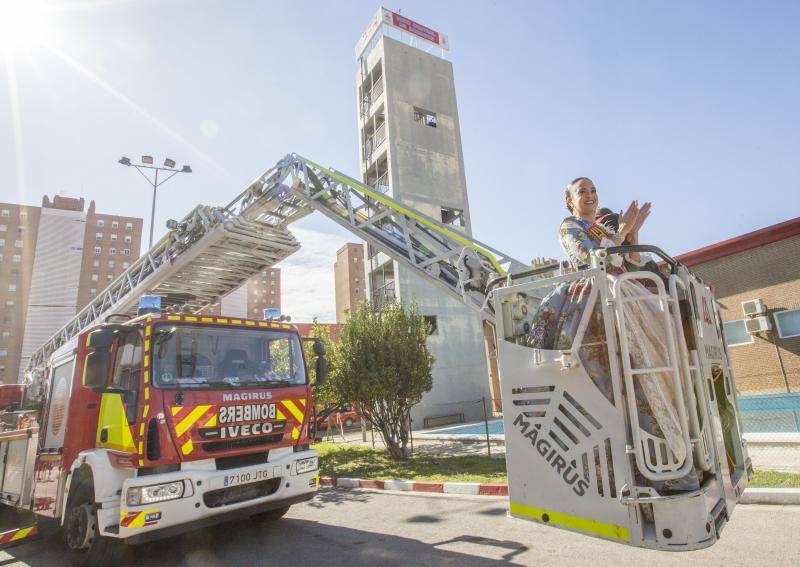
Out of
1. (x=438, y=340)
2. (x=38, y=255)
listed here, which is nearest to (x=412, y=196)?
(x=438, y=340)

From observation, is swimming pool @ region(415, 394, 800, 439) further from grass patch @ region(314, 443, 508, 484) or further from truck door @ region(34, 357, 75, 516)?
truck door @ region(34, 357, 75, 516)

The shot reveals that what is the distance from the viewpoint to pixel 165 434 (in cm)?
457

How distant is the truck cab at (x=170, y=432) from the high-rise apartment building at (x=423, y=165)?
1652 cm

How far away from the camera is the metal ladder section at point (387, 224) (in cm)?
855

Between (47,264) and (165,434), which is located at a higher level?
(47,264)

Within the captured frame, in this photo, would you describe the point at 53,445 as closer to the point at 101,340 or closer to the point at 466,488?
the point at 101,340

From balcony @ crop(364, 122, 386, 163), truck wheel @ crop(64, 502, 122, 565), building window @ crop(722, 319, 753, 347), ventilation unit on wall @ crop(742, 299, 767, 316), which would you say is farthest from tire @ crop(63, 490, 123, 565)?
balcony @ crop(364, 122, 386, 163)

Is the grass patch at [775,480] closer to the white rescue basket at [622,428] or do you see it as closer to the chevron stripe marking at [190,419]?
the white rescue basket at [622,428]

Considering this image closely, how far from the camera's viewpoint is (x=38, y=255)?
71500 mm

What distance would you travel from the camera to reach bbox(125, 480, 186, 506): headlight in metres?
4.25

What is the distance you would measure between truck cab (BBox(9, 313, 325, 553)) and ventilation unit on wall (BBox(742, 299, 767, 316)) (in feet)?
48.3

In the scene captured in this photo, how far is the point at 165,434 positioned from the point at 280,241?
22.8 ft

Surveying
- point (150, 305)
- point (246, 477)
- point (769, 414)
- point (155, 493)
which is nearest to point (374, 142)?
point (769, 414)

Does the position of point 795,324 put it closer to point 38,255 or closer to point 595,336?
point 595,336
